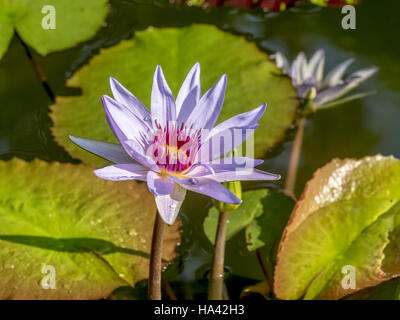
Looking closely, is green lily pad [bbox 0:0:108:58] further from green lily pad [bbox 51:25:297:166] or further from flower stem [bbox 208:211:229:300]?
flower stem [bbox 208:211:229:300]

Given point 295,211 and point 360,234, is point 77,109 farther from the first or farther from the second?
point 360,234

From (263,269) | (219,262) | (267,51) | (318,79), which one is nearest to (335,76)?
(318,79)

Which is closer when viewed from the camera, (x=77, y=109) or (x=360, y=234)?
(x=360, y=234)

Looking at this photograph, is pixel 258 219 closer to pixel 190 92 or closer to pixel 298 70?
pixel 190 92

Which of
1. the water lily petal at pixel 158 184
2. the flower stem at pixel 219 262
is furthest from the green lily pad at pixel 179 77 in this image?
the water lily petal at pixel 158 184

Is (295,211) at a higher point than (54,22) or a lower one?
lower

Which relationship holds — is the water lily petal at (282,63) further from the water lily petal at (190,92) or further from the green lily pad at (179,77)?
the water lily petal at (190,92)
